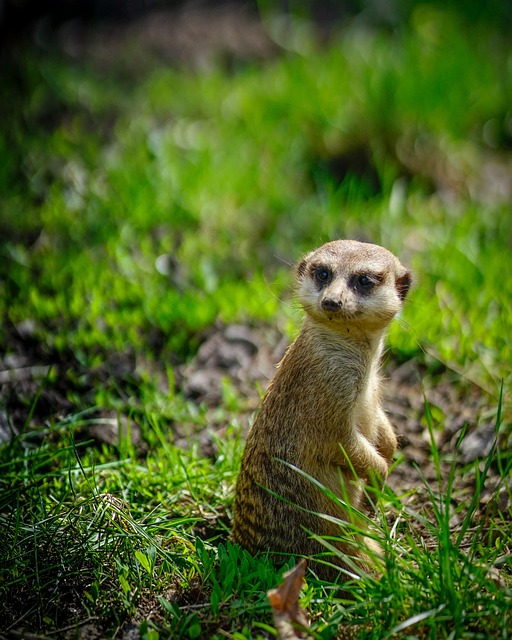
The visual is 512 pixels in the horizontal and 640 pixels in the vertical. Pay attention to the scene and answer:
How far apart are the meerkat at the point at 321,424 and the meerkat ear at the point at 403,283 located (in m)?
0.09

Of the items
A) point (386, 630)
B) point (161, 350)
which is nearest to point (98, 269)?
point (161, 350)

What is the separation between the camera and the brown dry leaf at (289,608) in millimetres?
2469

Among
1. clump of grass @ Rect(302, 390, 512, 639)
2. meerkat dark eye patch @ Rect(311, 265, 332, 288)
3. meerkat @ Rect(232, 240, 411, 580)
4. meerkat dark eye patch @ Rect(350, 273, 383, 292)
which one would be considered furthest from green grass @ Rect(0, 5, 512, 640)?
meerkat dark eye patch @ Rect(311, 265, 332, 288)

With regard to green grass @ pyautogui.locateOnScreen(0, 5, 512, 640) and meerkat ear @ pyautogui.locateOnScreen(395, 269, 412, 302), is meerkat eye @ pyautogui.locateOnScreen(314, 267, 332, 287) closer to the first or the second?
meerkat ear @ pyautogui.locateOnScreen(395, 269, 412, 302)

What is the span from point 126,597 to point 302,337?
44.9 inches

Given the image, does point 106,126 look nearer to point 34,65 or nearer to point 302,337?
point 34,65

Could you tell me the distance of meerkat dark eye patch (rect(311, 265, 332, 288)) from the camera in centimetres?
305

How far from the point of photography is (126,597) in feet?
9.02

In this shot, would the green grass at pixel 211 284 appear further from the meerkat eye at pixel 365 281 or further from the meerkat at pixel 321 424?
the meerkat eye at pixel 365 281

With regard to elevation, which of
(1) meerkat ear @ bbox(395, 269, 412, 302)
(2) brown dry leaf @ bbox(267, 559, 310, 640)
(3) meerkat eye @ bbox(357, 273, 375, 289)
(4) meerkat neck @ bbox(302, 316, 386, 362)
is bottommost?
(2) brown dry leaf @ bbox(267, 559, 310, 640)

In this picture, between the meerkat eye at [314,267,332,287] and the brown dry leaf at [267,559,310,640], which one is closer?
the brown dry leaf at [267,559,310,640]

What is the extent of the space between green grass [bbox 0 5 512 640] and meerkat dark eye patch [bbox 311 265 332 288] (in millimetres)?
671

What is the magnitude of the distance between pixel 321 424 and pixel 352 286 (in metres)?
0.52

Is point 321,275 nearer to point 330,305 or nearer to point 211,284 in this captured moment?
point 330,305
